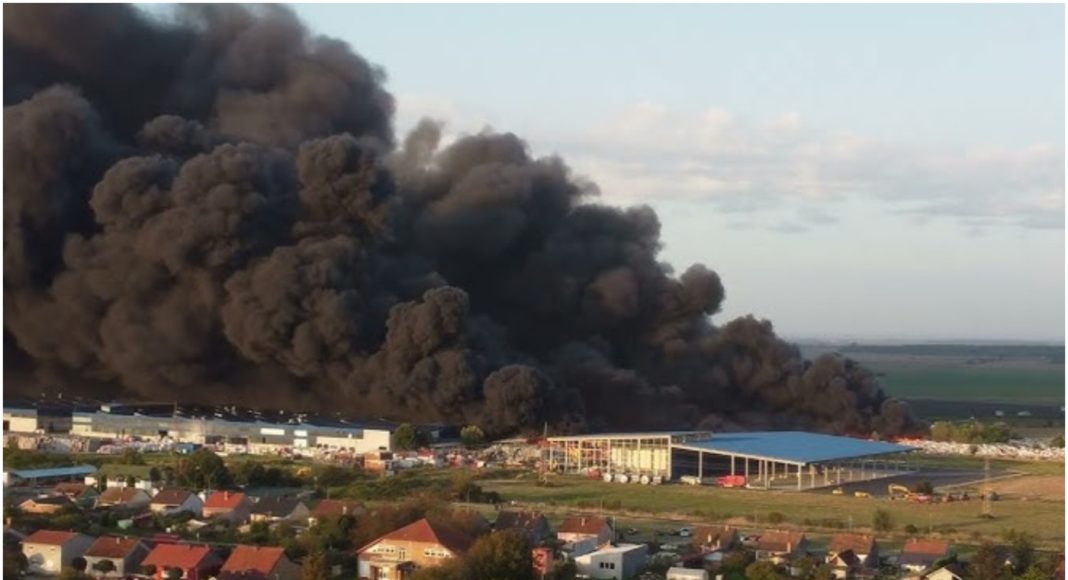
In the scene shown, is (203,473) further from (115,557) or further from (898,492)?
(898,492)

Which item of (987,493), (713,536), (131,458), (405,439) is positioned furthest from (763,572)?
(405,439)

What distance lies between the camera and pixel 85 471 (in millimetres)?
23031

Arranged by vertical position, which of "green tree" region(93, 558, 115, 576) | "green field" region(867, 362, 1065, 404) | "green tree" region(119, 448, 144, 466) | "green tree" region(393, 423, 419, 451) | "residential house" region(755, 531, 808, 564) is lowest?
"green tree" region(93, 558, 115, 576)

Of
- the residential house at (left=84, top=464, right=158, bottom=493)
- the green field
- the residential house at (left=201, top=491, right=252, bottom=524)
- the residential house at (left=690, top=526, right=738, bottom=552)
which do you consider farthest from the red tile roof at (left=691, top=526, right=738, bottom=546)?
the green field

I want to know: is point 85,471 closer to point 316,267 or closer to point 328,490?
point 328,490

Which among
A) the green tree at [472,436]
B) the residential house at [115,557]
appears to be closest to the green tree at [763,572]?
the residential house at [115,557]

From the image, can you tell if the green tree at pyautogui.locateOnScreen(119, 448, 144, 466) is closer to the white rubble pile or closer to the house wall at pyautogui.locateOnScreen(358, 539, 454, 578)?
the house wall at pyautogui.locateOnScreen(358, 539, 454, 578)

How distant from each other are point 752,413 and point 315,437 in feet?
29.5

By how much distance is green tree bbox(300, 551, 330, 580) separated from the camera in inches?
561

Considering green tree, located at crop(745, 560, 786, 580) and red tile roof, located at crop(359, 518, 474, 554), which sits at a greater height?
red tile roof, located at crop(359, 518, 474, 554)

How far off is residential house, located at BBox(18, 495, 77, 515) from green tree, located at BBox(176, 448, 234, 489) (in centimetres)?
222

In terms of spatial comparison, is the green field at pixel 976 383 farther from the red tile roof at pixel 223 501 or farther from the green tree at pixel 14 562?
the green tree at pixel 14 562

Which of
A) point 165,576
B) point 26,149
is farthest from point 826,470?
point 26,149

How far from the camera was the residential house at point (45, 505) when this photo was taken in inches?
719
